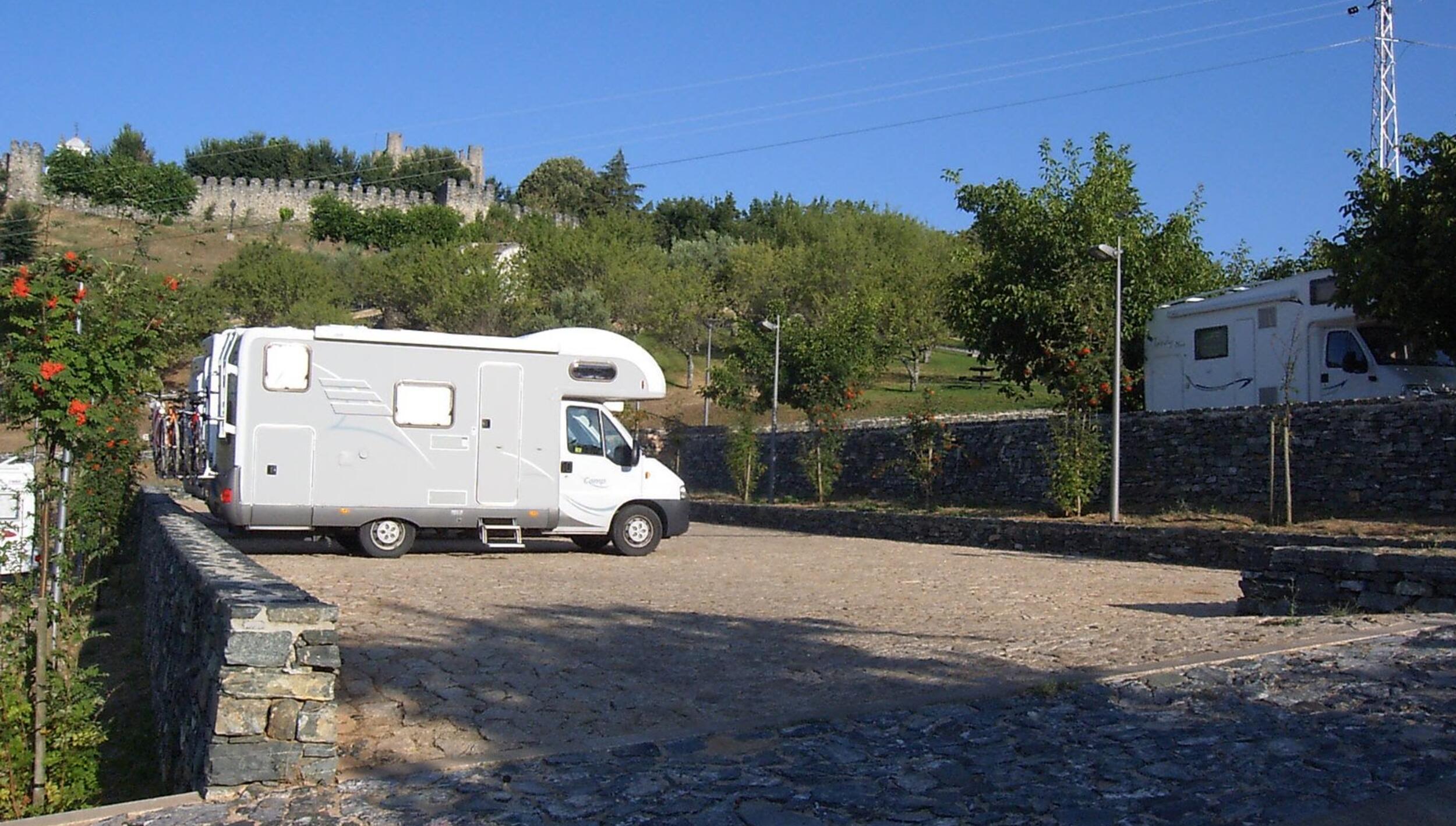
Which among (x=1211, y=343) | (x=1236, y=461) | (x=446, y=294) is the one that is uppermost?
(x=446, y=294)

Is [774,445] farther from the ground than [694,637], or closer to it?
farther from the ground

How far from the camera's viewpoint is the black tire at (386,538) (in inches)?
613

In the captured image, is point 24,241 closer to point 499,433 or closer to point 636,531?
point 499,433

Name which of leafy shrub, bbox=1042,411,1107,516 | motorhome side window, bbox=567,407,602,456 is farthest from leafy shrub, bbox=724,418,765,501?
motorhome side window, bbox=567,407,602,456

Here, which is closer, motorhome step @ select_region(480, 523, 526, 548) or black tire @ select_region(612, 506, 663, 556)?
motorhome step @ select_region(480, 523, 526, 548)

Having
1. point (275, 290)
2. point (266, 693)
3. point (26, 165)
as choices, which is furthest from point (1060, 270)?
point (26, 165)

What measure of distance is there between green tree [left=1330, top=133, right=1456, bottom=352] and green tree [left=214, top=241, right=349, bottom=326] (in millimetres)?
40373

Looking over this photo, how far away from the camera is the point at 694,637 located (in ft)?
29.6

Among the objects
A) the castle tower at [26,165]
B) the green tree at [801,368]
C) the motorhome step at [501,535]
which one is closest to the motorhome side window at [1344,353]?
the green tree at [801,368]

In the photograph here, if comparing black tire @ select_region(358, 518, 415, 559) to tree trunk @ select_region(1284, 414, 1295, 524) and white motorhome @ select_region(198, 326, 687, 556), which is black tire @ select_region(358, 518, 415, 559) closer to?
white motorhome @ select_region(198, 326, 687, 556)

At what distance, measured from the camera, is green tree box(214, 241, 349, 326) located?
5269cm

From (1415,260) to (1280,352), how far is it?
2.69 m

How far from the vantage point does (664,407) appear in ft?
153

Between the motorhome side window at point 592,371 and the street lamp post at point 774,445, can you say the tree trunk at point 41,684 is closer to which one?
the motorhome side window at point 592,371
